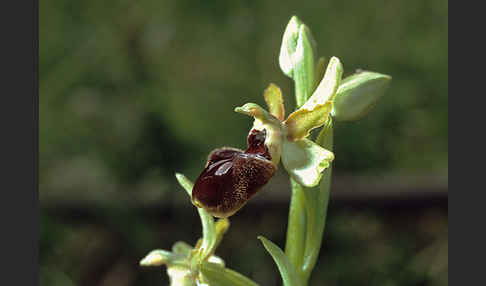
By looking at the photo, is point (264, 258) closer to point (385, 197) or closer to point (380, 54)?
point (385, 197)

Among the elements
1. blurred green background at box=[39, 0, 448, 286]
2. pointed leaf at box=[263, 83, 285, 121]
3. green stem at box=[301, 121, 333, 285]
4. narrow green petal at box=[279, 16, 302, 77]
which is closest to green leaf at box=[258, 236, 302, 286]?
green stem at box=[301, 121, 333, 285]

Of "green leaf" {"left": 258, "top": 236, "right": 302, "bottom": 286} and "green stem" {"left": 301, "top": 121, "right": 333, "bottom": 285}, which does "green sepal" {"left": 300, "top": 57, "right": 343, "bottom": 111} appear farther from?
"green leaf" {"left": 258, "top": 236, "right": 302, "bottom": 286}

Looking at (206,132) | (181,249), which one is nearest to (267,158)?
(181,249)

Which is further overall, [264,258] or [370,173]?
[370,173]

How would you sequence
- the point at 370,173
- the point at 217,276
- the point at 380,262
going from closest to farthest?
the point at 217,276 → the point at 380,262 → the point at 370,173

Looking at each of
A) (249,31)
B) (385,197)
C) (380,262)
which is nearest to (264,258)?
(380,262)

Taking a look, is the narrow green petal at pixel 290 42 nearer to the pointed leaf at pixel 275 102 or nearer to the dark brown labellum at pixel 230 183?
the pointed leaf at pixel 275 102

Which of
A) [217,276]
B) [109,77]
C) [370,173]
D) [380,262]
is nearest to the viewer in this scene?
[217,276]
